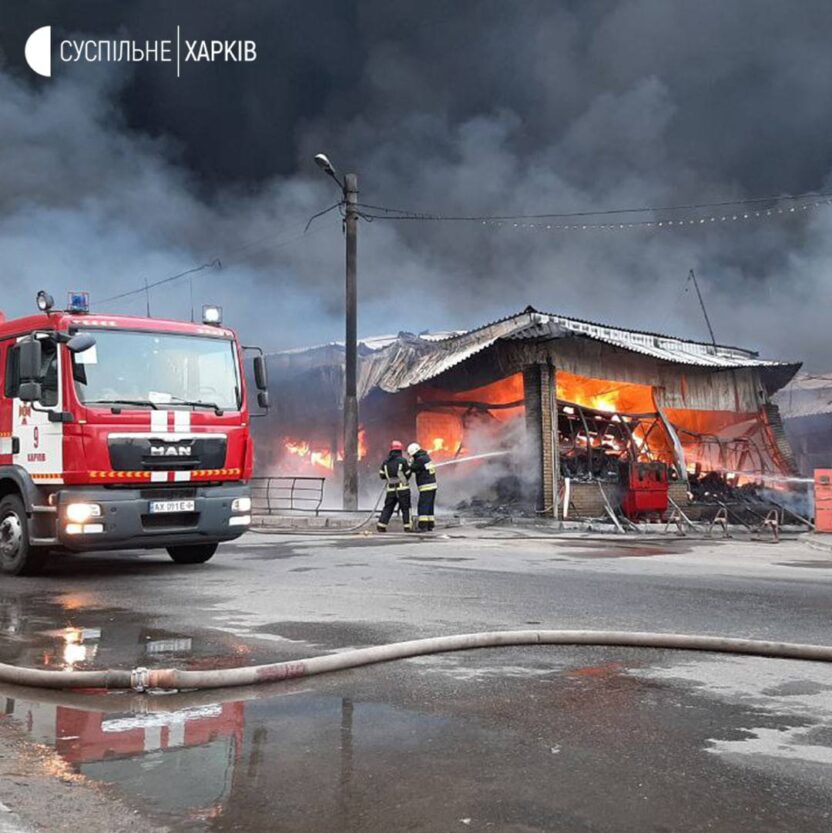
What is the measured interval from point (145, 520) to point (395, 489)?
24.4 feet

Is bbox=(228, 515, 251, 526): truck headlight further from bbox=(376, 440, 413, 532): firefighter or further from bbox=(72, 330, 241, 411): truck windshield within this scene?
bbox=(376, 440, 413, 532): firefighter

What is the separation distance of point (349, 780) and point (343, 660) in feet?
5.40

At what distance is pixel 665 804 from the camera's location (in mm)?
2842

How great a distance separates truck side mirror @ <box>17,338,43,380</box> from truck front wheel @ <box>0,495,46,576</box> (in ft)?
5.10

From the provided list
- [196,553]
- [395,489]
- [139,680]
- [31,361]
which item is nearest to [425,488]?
[395,489]

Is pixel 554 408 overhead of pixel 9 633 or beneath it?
overhead

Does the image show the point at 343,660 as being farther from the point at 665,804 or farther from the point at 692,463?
the point at 692,463

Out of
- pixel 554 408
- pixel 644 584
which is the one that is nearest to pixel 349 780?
pixel 644 584

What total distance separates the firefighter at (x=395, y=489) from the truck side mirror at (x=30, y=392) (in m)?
8.06

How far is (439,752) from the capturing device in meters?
3.38

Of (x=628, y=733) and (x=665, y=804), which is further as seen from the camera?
(x=628, y=733)

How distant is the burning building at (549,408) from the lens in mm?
18734

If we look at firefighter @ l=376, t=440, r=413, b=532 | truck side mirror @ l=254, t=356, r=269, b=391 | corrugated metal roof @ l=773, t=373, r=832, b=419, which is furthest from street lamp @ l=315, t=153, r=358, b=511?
corrugated metal roof @ l=773, t=373, r=832, b=419

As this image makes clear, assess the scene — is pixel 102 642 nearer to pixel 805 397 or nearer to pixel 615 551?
pixel 615 551
